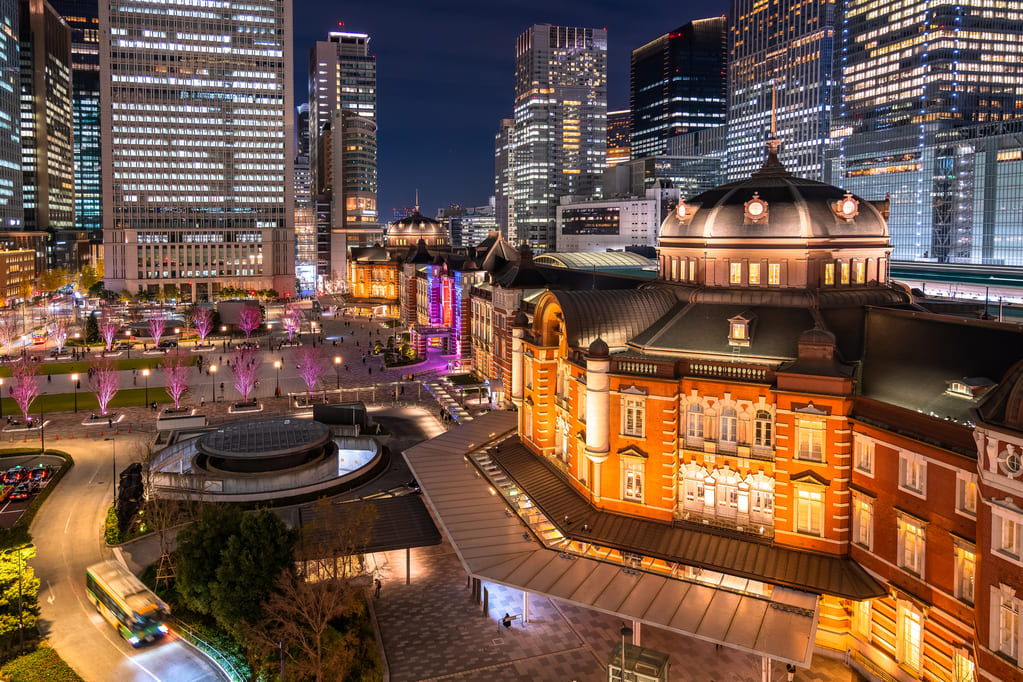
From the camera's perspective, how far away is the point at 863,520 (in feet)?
136

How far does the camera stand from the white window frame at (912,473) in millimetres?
37875

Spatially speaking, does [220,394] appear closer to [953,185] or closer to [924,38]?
[953,185]

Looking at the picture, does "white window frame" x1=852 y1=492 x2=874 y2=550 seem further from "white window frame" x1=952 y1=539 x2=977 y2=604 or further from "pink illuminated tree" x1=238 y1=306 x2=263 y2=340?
"pink illuminated tree" x1=238 y1=306 x2=263 y2=340

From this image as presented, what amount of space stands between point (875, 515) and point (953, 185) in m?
165

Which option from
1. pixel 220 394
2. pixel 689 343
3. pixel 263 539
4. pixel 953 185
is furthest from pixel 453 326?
pixel 953 185

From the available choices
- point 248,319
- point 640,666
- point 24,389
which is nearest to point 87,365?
point 248,319

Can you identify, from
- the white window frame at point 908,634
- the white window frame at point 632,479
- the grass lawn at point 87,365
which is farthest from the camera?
the grass lawn at point 87,365

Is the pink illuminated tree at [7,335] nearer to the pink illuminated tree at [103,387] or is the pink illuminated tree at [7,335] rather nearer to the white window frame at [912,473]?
the pink illuminated tree at [103,387]

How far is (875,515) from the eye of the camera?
1599 inches

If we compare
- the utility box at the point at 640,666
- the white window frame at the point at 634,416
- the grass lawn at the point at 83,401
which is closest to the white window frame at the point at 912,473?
the white window frame at the point at 634,416

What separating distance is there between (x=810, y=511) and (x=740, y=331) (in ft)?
39.9

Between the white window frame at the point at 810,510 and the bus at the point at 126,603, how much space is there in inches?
1386

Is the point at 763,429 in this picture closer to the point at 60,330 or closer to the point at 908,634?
the point at 908,634

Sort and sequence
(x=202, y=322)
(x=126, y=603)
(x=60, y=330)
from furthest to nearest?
(x=60, y=330) < (x=202, y=322) < (x=126, y=603)
